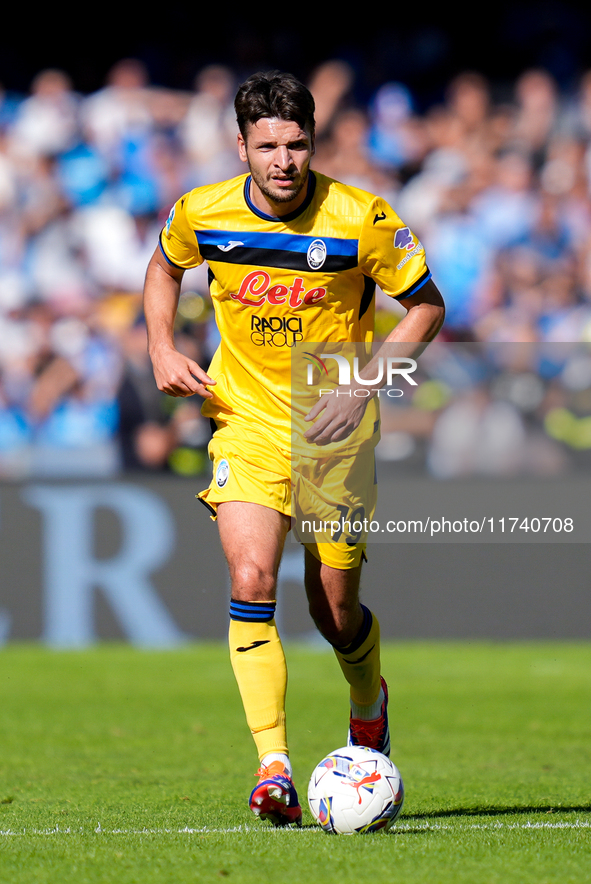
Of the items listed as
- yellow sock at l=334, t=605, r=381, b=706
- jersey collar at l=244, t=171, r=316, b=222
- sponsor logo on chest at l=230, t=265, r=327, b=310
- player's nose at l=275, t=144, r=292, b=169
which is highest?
player's nose at l=275, t=144, r=292, b=169

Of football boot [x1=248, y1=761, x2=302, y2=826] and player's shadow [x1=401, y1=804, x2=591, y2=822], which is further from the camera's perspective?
player's shadow [x1=401, y1=804, x2=591, y2=822]

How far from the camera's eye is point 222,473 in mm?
4465

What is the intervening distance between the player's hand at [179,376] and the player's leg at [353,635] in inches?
30.1

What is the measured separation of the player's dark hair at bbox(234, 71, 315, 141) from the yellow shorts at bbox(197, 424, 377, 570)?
1.15 m

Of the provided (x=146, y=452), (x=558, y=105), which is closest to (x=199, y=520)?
(x=146, y=452)

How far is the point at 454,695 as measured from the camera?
25.9 feet

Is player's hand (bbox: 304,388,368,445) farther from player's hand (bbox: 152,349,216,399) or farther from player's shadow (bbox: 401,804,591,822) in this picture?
player's shadow (bbox: 401,804,591,822)

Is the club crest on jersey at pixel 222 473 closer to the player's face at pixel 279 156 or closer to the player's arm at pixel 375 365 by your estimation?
the player's arm at pixel 375 365

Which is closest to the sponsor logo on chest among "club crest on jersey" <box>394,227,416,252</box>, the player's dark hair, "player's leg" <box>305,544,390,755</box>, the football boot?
"club crest on jersey" <box>394,227,416,252</box>

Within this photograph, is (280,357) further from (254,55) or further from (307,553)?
(254,55)

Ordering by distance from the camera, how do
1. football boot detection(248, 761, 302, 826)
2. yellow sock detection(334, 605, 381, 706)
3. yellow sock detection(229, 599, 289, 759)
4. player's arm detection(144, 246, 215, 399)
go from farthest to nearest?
yellow sock detection(334, 605, 381, 706), player's arm detection(144, 246, 215, 399), yellow sock detection(229, 599, 289, 759), football boot detection(248, 761, 302, 826)

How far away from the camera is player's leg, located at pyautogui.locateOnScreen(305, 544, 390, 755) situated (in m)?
4.59

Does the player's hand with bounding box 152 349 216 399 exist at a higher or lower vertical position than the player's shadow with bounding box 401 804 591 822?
higher

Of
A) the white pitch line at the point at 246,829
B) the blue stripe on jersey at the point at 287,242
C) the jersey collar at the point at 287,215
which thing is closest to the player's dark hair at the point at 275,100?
the jersey collar at the point at 287,215
